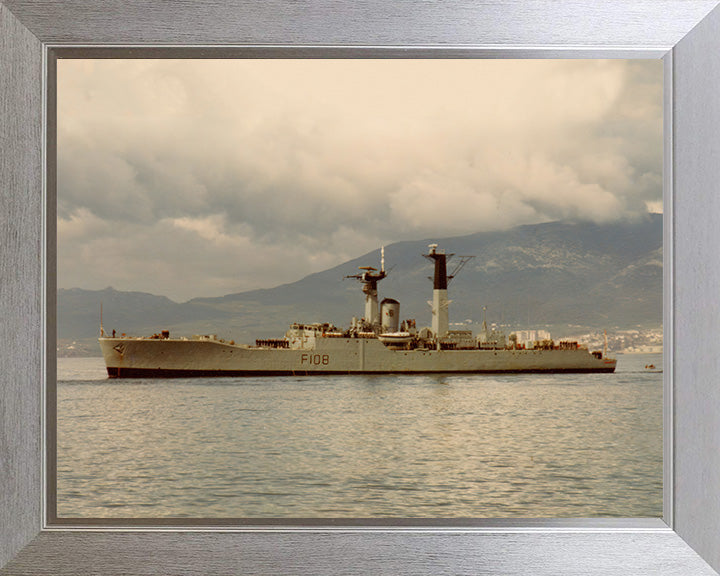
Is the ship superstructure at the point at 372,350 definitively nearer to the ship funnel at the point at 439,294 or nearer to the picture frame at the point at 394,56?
the ship funnel at the point at 439,294

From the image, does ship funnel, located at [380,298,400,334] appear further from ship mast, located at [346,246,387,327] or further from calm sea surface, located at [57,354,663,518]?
calm sea surface, located at [57,354,663,518]

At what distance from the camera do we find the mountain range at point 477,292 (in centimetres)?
187

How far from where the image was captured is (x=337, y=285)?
2.01 metres

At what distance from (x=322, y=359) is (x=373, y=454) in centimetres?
63

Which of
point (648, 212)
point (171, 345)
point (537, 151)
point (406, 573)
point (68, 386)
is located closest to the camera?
point (406, 573)

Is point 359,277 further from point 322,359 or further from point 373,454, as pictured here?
point 373,454

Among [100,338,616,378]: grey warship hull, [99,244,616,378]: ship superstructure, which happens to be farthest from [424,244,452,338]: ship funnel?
[100,338,616,378]: grey warship hull

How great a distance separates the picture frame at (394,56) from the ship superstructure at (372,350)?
0.63m

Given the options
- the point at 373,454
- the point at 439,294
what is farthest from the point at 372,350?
the point at 373,454

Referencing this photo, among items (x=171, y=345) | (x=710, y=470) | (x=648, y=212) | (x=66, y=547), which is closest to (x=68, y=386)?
(x=66, y=547)

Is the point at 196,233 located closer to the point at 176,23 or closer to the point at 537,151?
the point at 176,23

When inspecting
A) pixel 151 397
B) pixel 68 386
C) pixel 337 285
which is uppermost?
pixel 337 285

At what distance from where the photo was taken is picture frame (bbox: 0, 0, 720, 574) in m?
1.24

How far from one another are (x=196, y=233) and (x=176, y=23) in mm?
852
